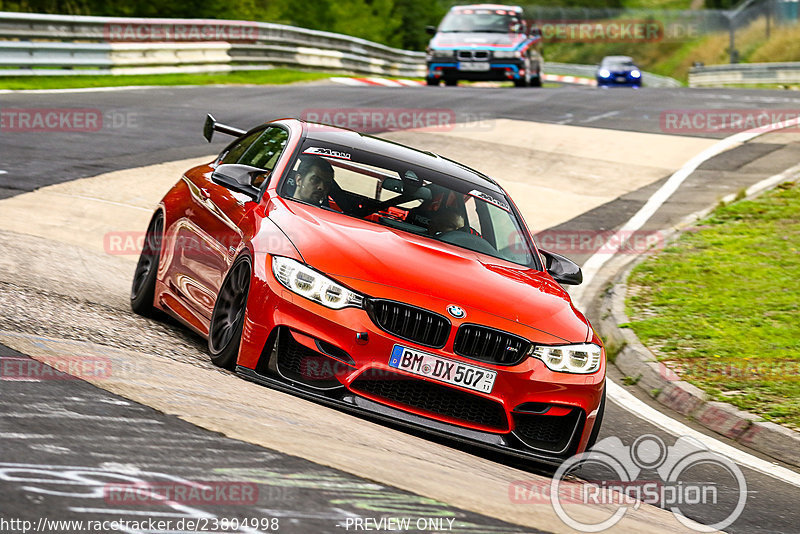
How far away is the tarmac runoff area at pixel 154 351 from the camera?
479 centimetres

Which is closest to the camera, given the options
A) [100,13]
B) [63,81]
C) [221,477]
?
[221,477]

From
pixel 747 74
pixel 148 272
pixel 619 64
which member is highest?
pixel 148 272

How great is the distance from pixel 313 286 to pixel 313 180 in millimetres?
1421

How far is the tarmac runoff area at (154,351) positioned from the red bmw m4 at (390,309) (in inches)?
6.7

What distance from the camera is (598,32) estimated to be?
8269 centimetres

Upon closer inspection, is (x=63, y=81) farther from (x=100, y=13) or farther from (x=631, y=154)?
(x=100, y=13)

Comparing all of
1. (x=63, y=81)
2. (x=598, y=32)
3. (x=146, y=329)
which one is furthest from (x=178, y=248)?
(x=598, y=32)

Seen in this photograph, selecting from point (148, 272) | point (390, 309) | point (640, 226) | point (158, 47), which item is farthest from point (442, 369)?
point (158, 47)

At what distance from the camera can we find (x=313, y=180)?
7.11 meters

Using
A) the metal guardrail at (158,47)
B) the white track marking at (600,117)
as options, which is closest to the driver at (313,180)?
the white track marking at (600,117)

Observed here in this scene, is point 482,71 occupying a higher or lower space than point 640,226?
lower

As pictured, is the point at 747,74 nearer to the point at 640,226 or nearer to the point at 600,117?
the point at 600,117

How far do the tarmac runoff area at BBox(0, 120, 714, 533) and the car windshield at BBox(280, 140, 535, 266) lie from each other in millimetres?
1252

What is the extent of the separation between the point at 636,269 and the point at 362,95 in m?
12.9
